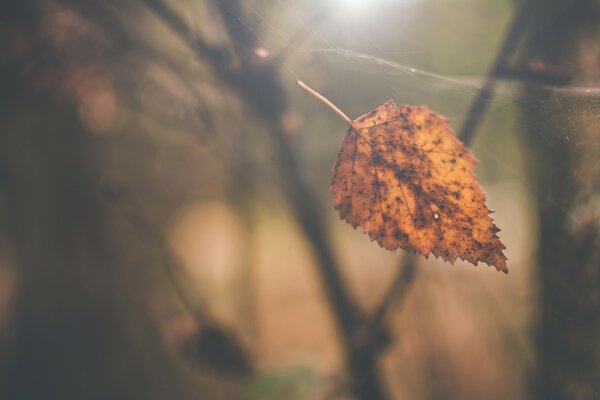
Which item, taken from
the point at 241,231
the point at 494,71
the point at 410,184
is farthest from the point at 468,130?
the point at 241,231

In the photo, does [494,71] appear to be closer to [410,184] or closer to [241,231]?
[410,184]

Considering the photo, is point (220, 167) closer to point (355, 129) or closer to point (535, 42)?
point (355, 129)

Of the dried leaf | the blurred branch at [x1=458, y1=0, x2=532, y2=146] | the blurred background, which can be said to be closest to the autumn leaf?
the dried leaf

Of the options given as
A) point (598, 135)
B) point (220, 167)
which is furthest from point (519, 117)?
point (220, 167)

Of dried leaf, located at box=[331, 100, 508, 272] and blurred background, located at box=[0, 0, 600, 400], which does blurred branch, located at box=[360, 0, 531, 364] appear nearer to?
blurred background, located at box=[0, 0, 600, 400]

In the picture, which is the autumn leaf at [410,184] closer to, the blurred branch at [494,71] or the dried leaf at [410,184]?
the dried leaf at [410,184]

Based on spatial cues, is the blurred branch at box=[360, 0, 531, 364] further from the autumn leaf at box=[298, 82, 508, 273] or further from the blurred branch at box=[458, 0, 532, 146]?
the autumn leaf at box=[298, 82, 508, 273]

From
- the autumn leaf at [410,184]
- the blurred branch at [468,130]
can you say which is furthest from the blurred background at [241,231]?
the autumn leaf at [410,184]

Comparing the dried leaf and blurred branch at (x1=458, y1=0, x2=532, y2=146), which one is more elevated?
blurred branch at (x1=458, y1=0, x2=532, y2=146)

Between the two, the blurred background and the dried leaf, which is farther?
the blurred background
